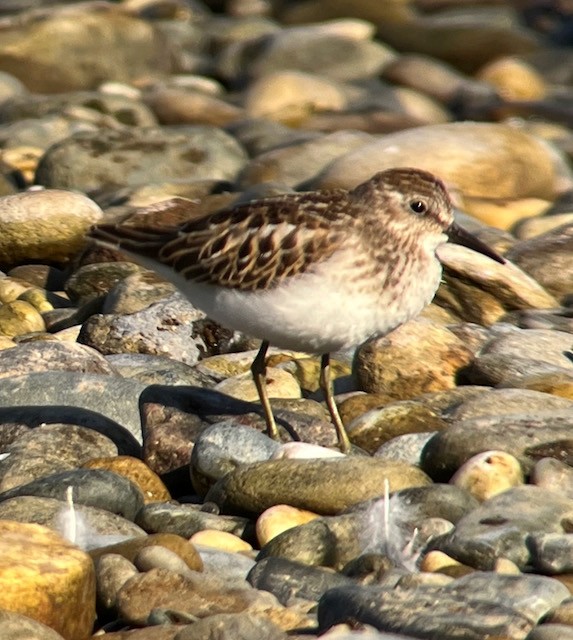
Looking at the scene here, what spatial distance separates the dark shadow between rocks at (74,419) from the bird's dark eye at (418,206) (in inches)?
72.9

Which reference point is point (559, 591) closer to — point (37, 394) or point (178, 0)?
point (37, 394)

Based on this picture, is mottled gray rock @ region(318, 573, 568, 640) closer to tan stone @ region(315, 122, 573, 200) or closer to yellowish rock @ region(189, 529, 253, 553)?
yellowish rock @ region(189, 529, 253, 553)

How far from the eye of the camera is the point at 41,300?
9.91m

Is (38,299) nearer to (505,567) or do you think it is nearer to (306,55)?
(505,567)

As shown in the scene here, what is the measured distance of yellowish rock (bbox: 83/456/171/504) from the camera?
675 cm

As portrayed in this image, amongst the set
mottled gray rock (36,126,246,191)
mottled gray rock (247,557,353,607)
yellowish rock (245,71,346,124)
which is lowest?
yellowish rock (245,71,346,124)

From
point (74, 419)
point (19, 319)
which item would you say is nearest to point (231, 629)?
point (74, 419)

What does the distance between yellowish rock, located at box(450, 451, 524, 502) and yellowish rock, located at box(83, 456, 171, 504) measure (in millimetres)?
1386

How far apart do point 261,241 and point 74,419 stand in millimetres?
1326

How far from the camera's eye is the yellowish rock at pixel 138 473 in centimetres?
675

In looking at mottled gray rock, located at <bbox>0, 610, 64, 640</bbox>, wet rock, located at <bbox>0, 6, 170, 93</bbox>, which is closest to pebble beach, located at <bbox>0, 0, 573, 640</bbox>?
mottled gray rock, located at <bbox>0, 610, 64, 640</bbox>

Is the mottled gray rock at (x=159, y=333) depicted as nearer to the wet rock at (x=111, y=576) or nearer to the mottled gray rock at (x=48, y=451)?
the mottled gray rock at (x=48, y=451)

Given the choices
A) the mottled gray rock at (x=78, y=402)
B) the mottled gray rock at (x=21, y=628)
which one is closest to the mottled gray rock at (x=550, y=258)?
the mottled gray rock at (x=78, y=402)

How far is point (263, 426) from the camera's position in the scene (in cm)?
732
